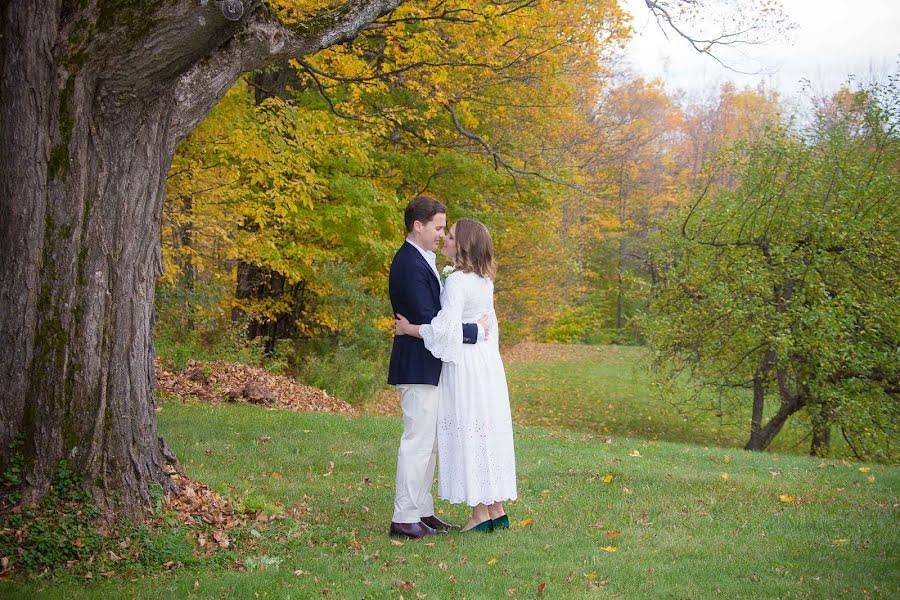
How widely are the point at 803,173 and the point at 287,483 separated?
11.1 meters

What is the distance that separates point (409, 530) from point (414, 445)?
1.96 feet

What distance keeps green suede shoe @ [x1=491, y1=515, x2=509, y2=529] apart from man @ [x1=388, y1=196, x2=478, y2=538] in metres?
0.51

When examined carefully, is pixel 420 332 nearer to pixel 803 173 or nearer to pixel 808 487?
pixel 808 487

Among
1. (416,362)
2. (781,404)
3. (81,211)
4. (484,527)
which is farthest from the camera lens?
(781,404)

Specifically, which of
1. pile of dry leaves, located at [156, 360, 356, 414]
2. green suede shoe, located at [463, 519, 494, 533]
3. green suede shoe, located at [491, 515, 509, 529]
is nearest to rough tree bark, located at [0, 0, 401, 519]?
green suede shoe, located at [463, 519, 494, 533]

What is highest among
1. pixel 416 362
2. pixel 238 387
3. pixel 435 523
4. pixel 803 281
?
pixel 803 281

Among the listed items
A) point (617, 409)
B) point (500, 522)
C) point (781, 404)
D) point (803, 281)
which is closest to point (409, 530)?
point (500, 522)

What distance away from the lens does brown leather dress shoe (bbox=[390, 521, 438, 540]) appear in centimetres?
570

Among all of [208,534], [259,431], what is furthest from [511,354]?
[208,534]

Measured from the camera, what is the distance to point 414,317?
566 cm

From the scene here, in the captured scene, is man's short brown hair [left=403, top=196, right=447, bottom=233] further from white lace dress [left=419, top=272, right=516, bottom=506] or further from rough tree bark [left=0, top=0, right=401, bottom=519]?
rough tree bark [left=0, top=0, right=401, bottom=519]

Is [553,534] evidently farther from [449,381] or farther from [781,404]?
[781,404]

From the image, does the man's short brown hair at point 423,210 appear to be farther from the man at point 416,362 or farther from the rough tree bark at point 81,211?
the rough tree bark at point 81,211

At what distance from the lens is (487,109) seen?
1734 cm
